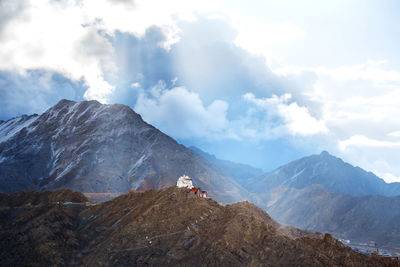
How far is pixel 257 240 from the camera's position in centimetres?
5691

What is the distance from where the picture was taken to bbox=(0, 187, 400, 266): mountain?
52.7 metres

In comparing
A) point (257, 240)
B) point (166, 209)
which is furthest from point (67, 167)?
point (257, 240)

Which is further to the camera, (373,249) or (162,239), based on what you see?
(373,249)

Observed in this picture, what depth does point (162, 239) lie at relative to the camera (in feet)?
202

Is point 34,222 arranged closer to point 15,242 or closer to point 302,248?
point 15,242

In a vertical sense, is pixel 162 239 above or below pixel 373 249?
below

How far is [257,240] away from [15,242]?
44145 millimetres

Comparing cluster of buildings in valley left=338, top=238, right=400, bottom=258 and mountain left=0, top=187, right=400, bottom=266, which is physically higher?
cluster of buildings in valley left=338, top=238, right=400, bottom=258

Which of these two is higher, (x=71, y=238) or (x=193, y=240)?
(x=193, y=240)

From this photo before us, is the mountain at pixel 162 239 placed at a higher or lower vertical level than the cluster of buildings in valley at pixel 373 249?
lower

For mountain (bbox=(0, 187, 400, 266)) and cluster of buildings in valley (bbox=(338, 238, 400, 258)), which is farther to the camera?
cluster of buildings in valley (bbox=(338, 238, 400, 258))

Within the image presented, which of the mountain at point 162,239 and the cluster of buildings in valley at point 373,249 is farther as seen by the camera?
the cluster of buildings in valley at point 373,249

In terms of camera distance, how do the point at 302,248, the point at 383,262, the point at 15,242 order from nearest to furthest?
the point at 383,262 < the point at 302,248 < the point at 15,242

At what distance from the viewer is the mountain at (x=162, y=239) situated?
52.7m
